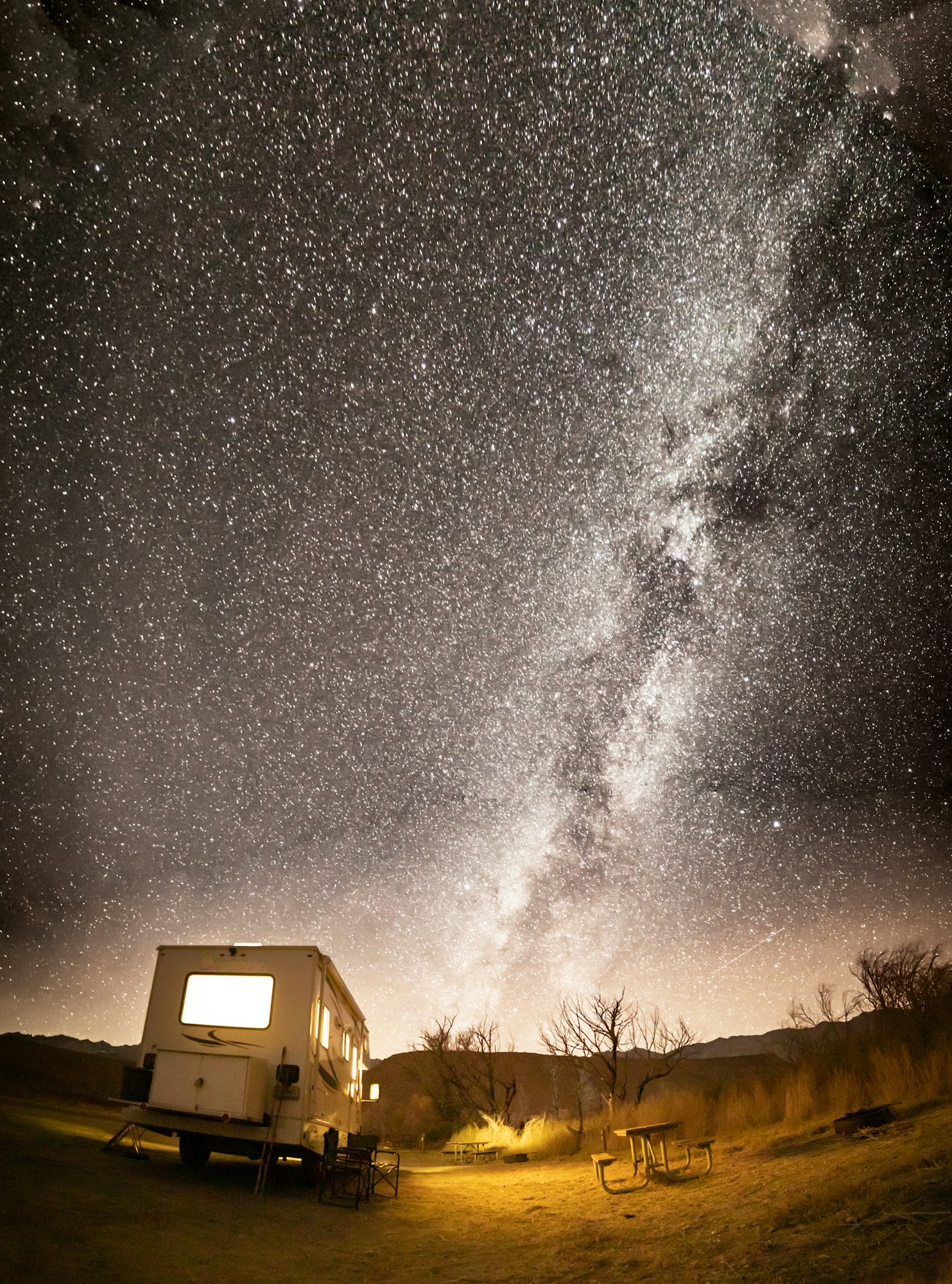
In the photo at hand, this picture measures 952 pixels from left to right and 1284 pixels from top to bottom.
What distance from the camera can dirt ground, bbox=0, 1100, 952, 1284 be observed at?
4.70 m

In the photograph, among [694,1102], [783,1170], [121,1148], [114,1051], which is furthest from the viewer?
[114,1051]

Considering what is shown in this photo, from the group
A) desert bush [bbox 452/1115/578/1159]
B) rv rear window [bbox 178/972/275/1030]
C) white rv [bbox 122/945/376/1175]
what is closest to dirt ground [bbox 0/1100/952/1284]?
white rv [bbox 122/945/376/1175]

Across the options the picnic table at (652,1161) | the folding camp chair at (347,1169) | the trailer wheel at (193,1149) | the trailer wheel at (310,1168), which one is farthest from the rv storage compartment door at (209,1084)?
the picnic table at (652,1161)

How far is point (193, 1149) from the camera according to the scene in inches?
365

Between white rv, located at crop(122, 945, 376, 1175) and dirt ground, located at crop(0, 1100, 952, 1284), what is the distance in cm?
54

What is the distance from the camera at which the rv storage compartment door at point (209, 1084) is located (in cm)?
838

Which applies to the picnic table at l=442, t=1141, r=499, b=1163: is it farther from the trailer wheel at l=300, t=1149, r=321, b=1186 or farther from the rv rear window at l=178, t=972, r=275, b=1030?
the rv rear window at l=178, t=972, r=275, b=1030

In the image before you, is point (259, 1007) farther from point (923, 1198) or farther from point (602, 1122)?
point (602, 1122)

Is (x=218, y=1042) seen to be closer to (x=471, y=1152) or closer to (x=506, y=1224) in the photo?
(x=506, y=1224)

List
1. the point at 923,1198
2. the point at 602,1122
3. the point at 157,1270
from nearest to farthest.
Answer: the point at 157,1270 → the point at 923,1198 → the point at 602,1122

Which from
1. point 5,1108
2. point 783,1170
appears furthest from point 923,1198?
point 5,1108

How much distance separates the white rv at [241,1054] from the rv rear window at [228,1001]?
0.01m

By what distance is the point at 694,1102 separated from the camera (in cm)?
1457

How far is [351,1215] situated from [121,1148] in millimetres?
3513
